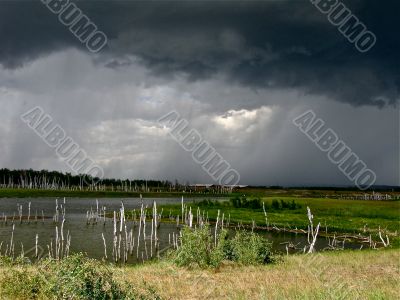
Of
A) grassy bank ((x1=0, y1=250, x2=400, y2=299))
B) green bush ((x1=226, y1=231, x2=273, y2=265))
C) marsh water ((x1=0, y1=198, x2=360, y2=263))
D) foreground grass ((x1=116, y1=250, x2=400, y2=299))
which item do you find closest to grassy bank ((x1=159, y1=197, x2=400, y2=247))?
marsh water ((x1=0, y1=198, x2=360, y2=263))

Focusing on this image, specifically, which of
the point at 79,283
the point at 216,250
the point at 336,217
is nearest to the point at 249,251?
the point at 216,250

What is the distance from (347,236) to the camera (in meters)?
55.2

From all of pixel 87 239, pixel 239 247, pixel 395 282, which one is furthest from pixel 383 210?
pixel 395 282

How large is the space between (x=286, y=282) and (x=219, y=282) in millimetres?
2443

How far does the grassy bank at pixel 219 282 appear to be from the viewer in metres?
12.3

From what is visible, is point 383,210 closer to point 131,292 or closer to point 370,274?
point 370,274

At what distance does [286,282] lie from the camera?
16.1 meters

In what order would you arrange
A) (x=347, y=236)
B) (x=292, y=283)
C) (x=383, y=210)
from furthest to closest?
(x=383, y=210) < (x=347, y=236) < (x=292, y=283)

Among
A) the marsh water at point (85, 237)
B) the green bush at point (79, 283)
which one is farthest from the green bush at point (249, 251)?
the marsh water at point (85, 237)

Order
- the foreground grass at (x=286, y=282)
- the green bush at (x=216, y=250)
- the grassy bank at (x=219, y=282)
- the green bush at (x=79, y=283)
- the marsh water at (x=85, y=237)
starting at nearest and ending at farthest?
the green bush at (x=79, y=283)
the grassy bank at (x=219, y=282)
the foreground grass at (x=286, y=282)
the green bush at (x=216, y=250)
the marsh water at (x=85, y=237)

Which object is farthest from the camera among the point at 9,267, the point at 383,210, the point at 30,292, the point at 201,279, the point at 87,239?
the point at 383,210

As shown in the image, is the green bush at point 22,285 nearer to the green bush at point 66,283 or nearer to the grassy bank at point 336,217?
the green bush at point 66,283

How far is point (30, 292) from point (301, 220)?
59752 millimetres

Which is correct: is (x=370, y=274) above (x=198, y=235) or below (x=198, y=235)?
below
